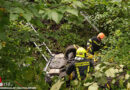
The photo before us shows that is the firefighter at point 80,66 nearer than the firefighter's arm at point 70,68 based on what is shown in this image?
Yes

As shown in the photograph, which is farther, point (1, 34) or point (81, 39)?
point (81, 39)

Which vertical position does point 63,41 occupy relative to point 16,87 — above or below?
below

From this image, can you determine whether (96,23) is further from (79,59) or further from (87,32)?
(79,59)

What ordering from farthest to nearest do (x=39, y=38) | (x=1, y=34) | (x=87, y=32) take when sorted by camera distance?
(x=87, y=32), (x=39, y=38), (x=1, y=34)

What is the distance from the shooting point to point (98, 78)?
2.05m

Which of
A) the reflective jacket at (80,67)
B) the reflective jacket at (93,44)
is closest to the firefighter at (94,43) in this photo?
the reflective jacket at (93,44)

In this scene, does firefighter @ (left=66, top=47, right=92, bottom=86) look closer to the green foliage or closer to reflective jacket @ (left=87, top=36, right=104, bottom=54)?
the green foliage

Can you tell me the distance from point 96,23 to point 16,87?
295 inches

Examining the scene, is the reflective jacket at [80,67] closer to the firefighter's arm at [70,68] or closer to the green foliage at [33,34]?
the firefighter's arm at [70,68]

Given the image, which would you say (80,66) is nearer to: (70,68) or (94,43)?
(70,68)

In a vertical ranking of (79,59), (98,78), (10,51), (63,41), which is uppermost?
(10,51)

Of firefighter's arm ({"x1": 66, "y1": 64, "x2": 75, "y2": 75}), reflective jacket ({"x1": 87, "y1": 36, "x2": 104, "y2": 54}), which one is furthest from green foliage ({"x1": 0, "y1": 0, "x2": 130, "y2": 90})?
reflective jacket ({"x1": 87, "y1": 36, "x2": 104, "y2": 54})

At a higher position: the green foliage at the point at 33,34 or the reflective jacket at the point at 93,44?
the green foliage at the point at 33,34

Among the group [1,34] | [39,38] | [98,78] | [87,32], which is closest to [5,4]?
[1,34]
